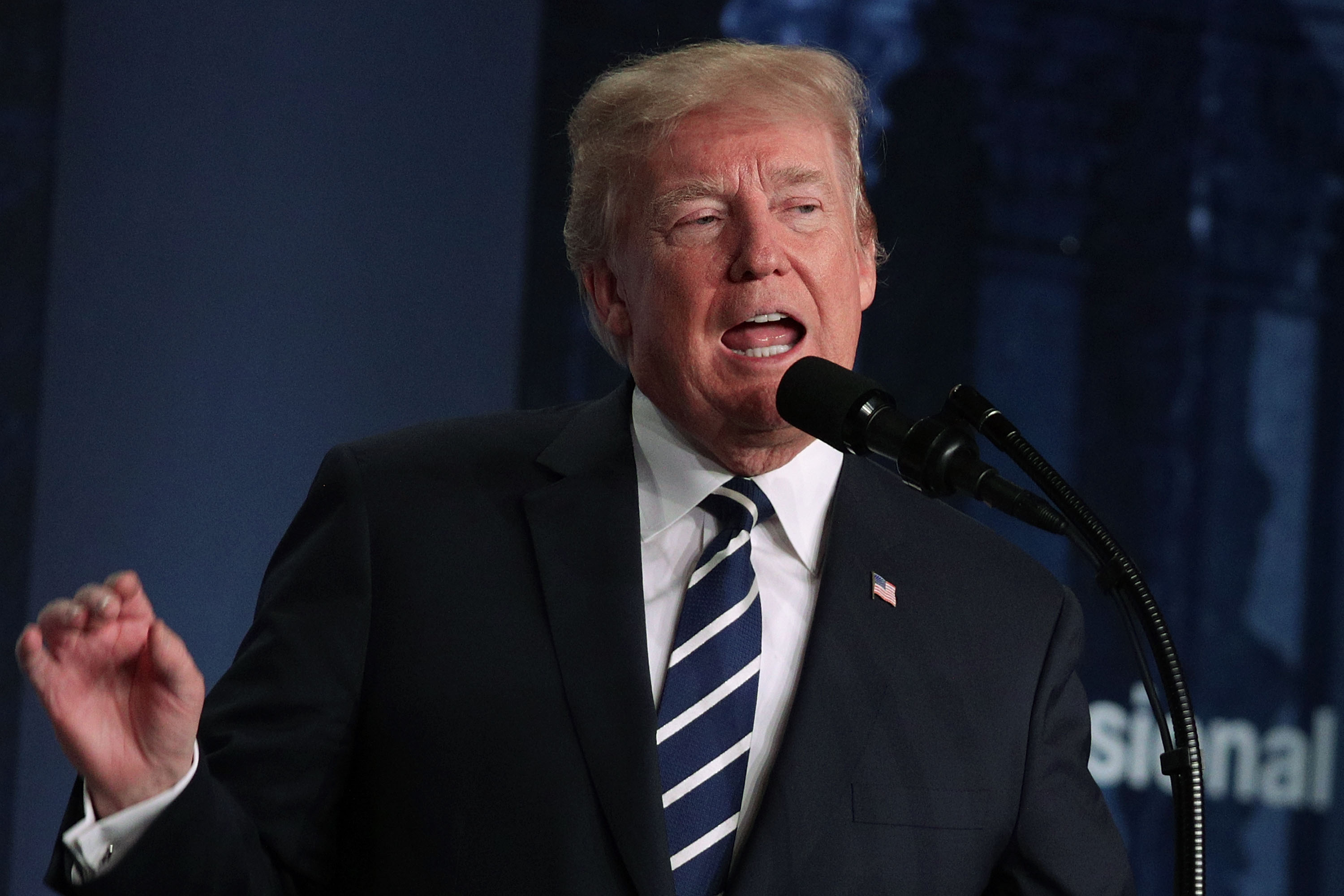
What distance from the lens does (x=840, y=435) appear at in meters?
1.05

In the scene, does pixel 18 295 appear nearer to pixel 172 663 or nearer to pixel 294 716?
pixel 294 716

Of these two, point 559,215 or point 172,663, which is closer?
point 172,663

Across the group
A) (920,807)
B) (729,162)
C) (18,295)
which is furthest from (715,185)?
(18,295)

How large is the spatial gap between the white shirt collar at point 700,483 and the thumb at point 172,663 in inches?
19.4

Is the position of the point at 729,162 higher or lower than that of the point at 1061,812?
higher

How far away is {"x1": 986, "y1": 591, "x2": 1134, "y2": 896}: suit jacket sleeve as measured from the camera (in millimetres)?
1350

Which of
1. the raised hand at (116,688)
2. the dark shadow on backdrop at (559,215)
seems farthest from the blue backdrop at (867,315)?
the raised hand at (116,688)

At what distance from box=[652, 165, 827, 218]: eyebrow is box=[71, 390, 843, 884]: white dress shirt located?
22 cm

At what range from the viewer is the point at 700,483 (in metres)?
1.39

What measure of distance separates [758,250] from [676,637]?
0.39m

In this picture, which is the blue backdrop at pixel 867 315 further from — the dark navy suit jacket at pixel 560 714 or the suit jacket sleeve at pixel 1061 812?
the suit jacket sleeve at pixel 1061 812

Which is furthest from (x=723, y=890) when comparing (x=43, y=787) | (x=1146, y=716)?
(x=1146, y=716)

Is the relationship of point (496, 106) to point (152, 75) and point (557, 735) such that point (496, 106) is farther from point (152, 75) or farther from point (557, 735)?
point (557, 735)

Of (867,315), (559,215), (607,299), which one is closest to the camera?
(607,299)
